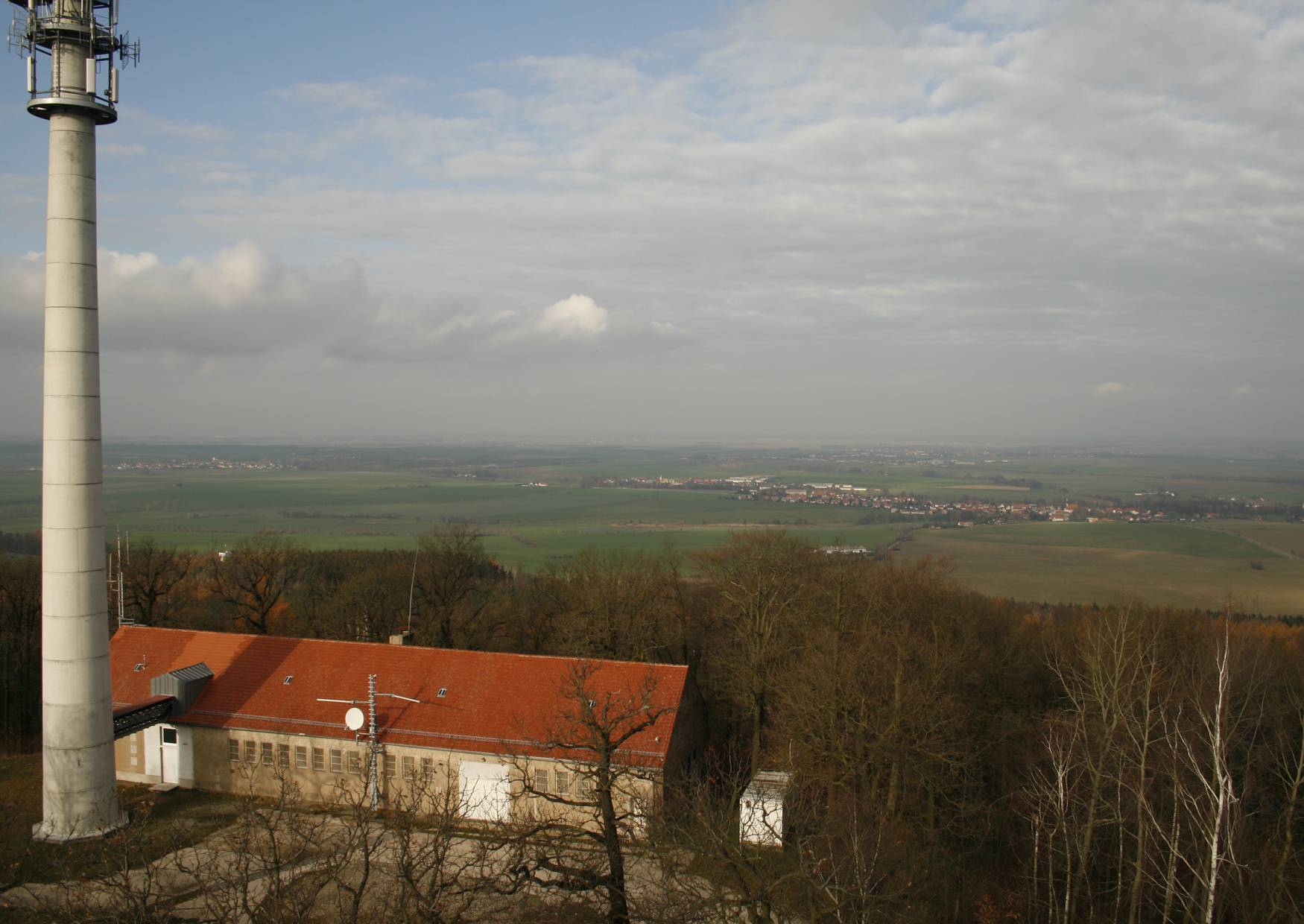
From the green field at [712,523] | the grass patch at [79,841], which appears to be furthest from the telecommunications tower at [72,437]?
the green field at [712,523]

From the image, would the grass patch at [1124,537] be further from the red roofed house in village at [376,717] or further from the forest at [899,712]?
the red roofed house in village at [376,717]

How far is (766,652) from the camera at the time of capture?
30.6 meters

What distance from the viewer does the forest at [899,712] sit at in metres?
16.8

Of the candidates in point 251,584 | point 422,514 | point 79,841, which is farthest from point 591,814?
point 422,514

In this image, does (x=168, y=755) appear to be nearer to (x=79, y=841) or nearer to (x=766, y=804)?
(x=79, y=841)

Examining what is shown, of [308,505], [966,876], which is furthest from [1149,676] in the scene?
[308,505]

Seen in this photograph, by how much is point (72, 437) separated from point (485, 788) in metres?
14.0

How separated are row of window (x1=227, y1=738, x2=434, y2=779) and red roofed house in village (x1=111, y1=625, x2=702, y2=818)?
3 centimetres

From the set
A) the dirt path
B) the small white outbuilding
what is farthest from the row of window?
the dirt path

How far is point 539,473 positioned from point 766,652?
168905 mm

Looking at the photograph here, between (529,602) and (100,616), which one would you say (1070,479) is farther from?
(100,616)

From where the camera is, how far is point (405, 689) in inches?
1024

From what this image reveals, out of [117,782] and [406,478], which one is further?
[406,478]

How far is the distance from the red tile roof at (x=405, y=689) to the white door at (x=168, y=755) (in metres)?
0.84
